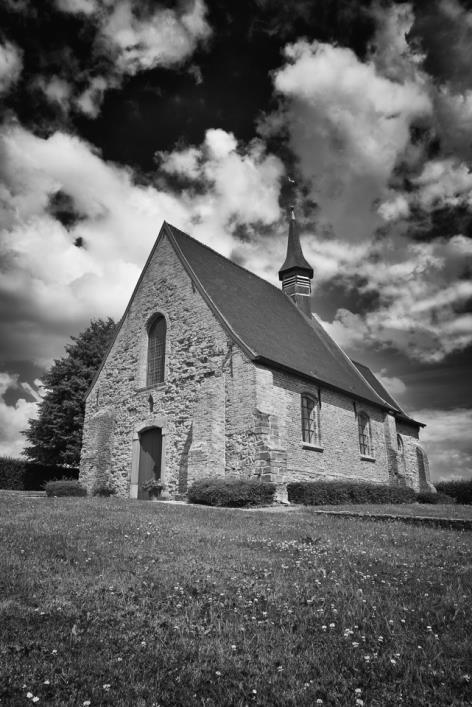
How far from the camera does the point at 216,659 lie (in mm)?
3908

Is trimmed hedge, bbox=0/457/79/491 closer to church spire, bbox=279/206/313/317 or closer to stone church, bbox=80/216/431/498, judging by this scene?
stone church, bbox=80/216/431/498

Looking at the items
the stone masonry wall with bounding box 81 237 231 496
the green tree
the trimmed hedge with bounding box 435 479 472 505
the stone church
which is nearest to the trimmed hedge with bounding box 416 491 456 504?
the stone church

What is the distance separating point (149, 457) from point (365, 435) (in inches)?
420

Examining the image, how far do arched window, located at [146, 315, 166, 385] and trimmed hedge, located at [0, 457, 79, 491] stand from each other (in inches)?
470

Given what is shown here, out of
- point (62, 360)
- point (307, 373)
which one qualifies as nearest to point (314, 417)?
point (307, 373)

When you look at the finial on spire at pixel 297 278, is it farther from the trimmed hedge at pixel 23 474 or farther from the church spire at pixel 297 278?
the trimmed hedge at pixel 23 474

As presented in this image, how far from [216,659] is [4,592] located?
2602 mm

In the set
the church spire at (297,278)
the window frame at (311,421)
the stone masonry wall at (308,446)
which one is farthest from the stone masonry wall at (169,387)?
the church spire at (297,278)

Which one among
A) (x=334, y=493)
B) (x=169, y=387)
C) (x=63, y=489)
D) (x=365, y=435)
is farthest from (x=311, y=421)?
(x=63, y=489)

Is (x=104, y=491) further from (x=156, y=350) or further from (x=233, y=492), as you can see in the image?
(x=233, y=492)

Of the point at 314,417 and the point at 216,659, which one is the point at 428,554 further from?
the point at 314,417

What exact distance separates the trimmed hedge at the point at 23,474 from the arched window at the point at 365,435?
1769 centimetres

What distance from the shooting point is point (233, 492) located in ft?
48.6

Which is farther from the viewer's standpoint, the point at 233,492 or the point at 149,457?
the point at 149,457
